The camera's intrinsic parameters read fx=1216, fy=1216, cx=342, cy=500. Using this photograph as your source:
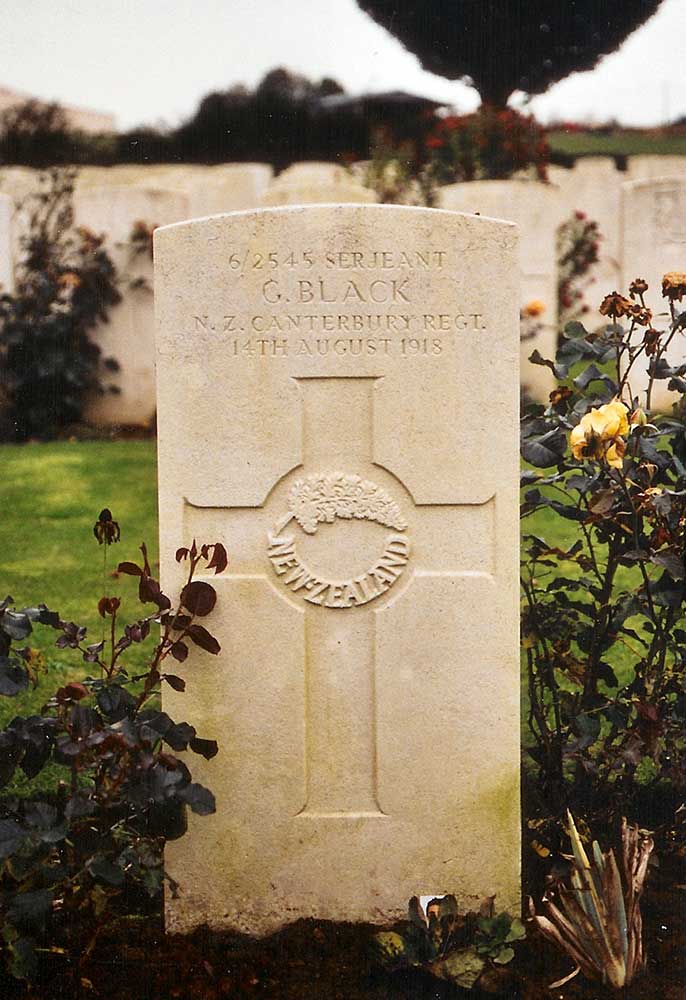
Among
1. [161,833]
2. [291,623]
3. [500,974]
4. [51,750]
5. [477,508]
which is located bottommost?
[500,974]

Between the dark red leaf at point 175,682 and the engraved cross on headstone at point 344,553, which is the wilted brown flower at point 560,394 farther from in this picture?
the dark red leaf at point 175,682

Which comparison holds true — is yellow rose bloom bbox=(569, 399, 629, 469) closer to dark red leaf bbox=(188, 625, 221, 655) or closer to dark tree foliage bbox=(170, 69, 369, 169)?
dark red leaf bbox=(188, 625, 221, 655)

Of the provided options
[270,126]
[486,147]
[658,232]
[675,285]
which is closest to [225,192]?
[486,147]

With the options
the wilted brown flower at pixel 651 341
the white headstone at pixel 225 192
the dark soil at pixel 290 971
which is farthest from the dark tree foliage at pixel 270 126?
the dark soil at pixel 290 971

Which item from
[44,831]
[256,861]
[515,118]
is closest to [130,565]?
[44,831]

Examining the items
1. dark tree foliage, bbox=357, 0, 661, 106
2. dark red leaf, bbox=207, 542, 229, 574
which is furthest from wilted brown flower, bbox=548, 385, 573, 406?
dark tree foliage, bbox=357, 0, 661, 106

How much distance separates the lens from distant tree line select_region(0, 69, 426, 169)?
54.6 ft

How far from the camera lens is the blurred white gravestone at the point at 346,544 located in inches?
105

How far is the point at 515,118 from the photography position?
990cm

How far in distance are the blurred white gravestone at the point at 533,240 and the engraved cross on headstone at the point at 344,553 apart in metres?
6.01

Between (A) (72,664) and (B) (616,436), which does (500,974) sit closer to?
(B) (616,436)

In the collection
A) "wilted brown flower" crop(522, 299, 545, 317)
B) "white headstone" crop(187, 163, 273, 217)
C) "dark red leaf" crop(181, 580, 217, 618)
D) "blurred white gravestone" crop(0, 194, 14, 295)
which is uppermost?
"white headstone" crop(187, 163, 273, 217)

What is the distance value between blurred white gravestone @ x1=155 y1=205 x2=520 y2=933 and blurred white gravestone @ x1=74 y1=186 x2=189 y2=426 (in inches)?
247

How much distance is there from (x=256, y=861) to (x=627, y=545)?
1.17 m
